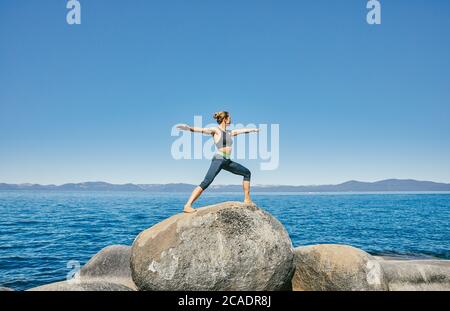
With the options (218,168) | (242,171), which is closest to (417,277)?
(242,171)

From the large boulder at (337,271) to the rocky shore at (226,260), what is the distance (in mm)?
24

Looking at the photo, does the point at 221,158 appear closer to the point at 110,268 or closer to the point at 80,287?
the point at 80,287

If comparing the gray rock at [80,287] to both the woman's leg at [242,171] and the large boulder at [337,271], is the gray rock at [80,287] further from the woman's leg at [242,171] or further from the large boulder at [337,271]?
the large boulder at [337,271]

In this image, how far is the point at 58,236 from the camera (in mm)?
26422

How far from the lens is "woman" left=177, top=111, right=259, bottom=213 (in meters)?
8.46

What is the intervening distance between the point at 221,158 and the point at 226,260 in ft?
7.74

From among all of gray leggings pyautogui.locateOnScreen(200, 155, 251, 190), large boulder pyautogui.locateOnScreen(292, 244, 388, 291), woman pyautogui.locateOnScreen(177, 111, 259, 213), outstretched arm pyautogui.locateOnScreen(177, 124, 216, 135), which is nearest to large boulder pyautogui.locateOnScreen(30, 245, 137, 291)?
A: woman pyautogui.locateOnScreen(177, 111, 259, 213)

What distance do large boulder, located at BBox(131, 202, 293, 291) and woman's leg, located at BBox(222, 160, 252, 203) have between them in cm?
41

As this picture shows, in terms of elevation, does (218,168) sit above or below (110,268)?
above

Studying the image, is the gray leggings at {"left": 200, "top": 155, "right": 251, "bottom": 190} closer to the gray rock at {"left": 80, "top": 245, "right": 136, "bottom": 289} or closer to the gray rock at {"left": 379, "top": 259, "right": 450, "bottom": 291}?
the gray rock at {"left": 80, "top": 245, "right": 136, "bottom": 289}

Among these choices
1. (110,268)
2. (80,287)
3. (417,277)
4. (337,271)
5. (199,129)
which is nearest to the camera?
(80,287)

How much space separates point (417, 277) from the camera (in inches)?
427
